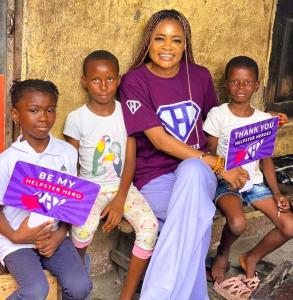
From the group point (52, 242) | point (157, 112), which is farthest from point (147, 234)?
point (157, 112)

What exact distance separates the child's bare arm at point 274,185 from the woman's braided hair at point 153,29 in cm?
93

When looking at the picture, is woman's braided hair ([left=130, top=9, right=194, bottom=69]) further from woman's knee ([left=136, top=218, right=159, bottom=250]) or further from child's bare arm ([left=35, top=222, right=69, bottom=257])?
child's bare arm ([left=35, top=222, right=69, bottom=257])

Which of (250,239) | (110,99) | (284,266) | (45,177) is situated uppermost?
(110,99)

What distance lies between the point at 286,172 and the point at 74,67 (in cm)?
185

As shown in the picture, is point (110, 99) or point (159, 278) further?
point (110, 99)

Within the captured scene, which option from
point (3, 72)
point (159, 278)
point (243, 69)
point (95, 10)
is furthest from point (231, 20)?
point (159, 278)

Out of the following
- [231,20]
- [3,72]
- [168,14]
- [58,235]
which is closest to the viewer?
[58,235]

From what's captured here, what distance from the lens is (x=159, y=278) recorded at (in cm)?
282

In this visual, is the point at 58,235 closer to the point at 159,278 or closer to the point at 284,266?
the point at 159,278

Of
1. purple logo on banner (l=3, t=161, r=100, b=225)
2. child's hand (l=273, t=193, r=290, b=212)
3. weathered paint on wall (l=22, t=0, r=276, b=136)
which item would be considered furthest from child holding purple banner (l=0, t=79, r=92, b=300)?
child's hand (l=273, t=193, r=290, b=212)

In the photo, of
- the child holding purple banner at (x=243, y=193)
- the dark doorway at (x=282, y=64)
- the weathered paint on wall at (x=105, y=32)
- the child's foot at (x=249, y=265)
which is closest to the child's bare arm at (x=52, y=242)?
the weathered paint on wall at (x=105, y=32)

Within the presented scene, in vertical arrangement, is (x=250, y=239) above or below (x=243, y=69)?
below

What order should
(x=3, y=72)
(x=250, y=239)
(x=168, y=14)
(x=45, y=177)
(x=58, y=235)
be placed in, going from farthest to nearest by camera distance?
1. (x=250, y=239)
2. (x=168, y=14)
3. (x=3, y=72)
4. (x=58, y=235)
5. (x=45, y=177)

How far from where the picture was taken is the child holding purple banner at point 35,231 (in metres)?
2.54
